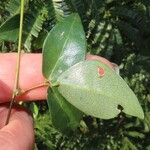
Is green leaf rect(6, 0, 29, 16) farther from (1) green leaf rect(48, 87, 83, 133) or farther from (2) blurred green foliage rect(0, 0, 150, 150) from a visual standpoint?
(1) green leaf rect(48, 87, 83, 133)

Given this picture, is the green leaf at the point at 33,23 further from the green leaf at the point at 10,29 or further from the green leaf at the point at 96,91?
the green leaf at the point at 96,91

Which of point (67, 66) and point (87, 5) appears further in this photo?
point (87, 5)

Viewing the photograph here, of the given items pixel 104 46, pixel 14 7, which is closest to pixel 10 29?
pixel 14 7

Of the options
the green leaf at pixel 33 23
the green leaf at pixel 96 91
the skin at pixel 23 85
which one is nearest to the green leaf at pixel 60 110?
the green leaf at pixel 96 91

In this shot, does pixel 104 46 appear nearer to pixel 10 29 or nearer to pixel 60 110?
pixel 10 29

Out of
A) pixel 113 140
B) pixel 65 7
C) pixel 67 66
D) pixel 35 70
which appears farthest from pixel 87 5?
pixel 113 140

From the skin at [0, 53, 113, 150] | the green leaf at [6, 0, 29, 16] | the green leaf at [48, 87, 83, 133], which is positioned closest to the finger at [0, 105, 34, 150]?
the skin at [0, 53, 113, 150]

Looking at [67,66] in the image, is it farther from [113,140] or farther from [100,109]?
[113,140]
